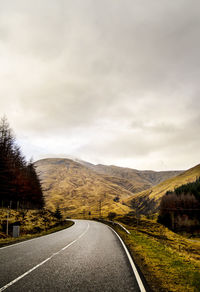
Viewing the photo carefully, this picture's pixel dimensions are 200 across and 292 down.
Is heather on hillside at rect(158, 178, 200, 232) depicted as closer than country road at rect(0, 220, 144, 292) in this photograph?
No

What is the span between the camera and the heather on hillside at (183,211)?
74438 millimetres

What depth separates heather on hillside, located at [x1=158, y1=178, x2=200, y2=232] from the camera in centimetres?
7444

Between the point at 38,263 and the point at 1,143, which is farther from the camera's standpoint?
the point at 1,143

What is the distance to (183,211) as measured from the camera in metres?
80.2

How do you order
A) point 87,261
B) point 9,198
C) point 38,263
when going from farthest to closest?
1. point 9,198
2. point 87,261
3. point 38,263

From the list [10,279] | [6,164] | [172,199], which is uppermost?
[6,164]

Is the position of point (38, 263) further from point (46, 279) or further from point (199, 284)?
point (199, 284)

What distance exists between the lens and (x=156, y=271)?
7.09m

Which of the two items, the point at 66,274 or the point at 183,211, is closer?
the point at 66,274

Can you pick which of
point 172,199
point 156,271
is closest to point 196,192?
point 172,199

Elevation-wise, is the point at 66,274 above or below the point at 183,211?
above

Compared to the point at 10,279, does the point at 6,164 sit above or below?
above

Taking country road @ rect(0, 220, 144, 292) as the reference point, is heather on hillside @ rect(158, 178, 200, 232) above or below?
below

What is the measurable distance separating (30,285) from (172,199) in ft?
289
